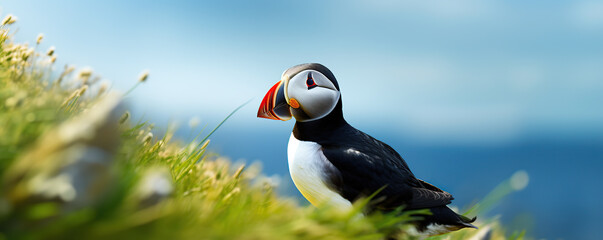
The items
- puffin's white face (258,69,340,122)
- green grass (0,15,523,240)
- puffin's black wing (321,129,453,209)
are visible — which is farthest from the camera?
puffin's white face (258,69,340,122)

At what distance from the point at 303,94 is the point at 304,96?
0.02m

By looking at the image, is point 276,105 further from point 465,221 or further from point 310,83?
point 465,221

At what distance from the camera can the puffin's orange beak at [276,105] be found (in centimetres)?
378

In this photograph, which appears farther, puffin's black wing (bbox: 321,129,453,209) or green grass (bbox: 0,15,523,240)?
puffin's black wing (bbox: 321,129,453,209)

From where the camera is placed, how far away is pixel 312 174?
3432mm

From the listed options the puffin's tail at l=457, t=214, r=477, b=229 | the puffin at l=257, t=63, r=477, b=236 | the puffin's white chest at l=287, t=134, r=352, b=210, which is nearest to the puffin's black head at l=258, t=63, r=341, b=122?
the puffin at l=257, t=63, r=477, b=236

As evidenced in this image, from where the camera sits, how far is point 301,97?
370 cm

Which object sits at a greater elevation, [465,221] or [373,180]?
[373,180]

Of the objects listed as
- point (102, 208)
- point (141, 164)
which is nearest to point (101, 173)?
point (102, 208)

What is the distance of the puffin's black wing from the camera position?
3.33m

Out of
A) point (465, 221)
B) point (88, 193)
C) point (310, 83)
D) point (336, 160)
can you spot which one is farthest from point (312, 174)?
point (88, 193)

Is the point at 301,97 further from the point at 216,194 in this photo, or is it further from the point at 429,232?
the point at 429,232

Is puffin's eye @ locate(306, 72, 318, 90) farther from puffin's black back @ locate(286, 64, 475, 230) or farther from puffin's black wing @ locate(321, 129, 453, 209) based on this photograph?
puffin's black wing @ locate(321, 129, 453, 209)

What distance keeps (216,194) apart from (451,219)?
1.70 meters
